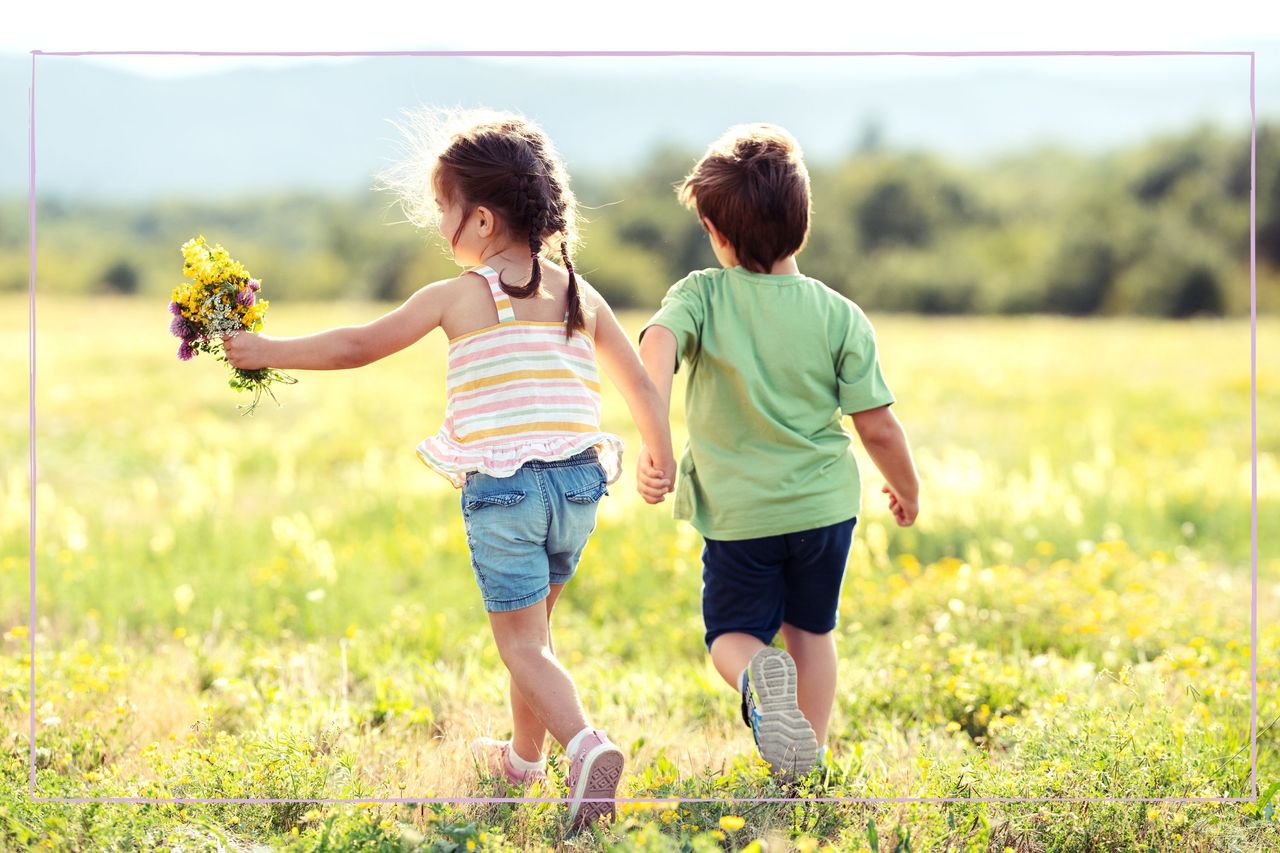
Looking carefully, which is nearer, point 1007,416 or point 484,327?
point 484,327

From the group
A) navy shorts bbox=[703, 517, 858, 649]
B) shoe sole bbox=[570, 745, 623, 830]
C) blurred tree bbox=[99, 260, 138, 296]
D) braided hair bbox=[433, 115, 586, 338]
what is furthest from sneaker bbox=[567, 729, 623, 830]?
blurred tree bbox=[99, 260, 138, 296]

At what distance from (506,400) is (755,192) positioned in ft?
3.14

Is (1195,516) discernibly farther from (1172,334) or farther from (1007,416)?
(1172,334)

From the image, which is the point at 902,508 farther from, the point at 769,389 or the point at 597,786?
the point at 597,786

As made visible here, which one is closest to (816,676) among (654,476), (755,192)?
(654,476)

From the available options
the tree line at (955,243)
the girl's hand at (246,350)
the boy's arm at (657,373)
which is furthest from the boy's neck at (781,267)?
the tree line at (955,243)

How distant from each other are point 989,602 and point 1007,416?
6.80 m

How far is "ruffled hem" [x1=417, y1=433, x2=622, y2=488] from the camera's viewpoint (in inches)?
137

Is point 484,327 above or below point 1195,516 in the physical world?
above

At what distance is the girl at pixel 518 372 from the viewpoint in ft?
11.4

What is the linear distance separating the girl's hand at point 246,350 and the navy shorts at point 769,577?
1.42 meters

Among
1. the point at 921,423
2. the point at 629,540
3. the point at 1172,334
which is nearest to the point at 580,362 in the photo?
the point at 629,540

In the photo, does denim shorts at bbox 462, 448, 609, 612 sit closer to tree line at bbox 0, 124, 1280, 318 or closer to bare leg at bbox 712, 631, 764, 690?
bare leg at bbox 712, 631, 764, 690

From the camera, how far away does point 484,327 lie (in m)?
3.53
